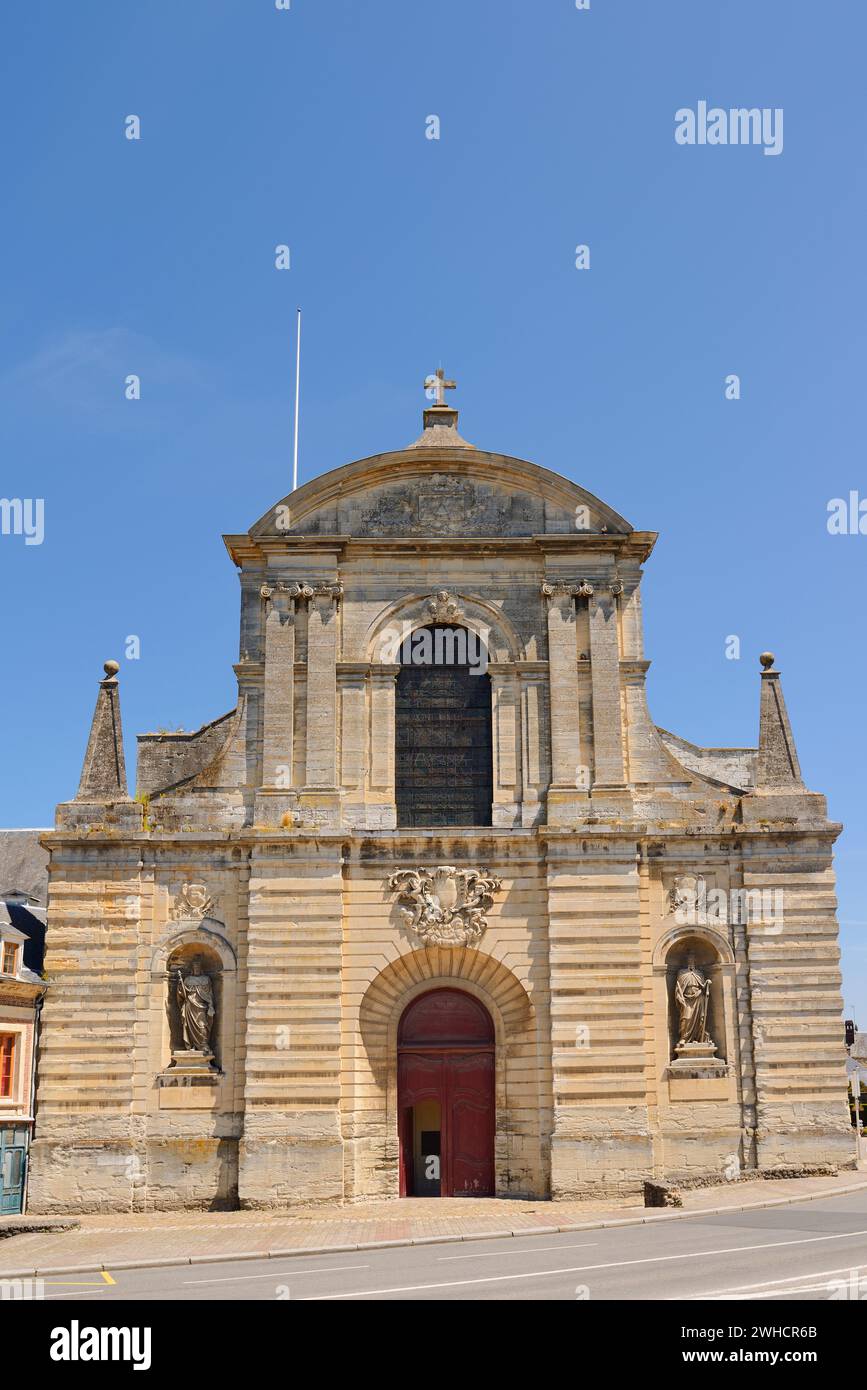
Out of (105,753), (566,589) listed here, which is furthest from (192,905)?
(566,589)

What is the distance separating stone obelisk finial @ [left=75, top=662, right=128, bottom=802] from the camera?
25.9m

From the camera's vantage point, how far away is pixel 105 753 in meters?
26.2

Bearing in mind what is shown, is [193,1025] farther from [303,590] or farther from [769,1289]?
[769,1289]

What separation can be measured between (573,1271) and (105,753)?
1427 centimetres

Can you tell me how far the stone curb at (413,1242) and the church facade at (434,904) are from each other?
2.06 m

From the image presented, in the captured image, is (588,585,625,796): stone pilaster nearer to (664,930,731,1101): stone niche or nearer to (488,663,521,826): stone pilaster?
(488,663,521,826): stone pilaster

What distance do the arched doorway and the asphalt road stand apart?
481 cm

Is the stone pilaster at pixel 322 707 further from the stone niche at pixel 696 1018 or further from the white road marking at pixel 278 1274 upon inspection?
the white road marking at pixel 278 1274

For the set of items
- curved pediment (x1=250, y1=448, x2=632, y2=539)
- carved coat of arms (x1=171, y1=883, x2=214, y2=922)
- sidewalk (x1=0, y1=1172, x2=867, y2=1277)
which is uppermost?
curved pediment (x1=250, y1=448, x2=632, y2=539)

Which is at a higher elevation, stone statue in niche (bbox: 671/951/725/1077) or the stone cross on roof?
the stone cross on roof

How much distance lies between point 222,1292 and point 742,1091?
12690mm

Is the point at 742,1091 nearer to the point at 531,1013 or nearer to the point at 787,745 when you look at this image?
the point at 531,1013

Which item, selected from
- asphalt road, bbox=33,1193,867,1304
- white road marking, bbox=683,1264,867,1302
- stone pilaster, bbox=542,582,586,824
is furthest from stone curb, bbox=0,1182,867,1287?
stone pilaster, bbox=542,582,586,824

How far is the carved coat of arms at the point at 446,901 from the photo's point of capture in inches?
991
